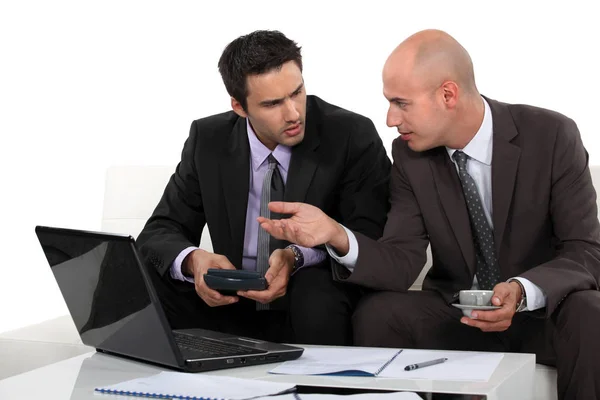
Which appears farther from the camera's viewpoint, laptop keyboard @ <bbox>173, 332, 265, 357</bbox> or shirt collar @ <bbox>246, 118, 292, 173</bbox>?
shirt collar @ <bbox>246, 118, 292, 173</bbox>


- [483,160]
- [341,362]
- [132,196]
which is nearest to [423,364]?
[341,362]

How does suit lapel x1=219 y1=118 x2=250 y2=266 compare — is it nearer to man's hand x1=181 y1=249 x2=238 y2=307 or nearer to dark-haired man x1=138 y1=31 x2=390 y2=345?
dark-haired man x1=138 y1=31 x2=390 y2=345

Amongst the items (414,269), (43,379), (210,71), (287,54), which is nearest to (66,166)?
(210,71)

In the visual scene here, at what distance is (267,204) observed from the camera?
113 inches

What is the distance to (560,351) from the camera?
7.52 ft

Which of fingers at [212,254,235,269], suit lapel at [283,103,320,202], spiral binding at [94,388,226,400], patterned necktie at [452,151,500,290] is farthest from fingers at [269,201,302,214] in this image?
spiral binding at [94,388,226,400]

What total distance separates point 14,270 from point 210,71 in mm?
1417

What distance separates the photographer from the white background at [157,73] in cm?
364

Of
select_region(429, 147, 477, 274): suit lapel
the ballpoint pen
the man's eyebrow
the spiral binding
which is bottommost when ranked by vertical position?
the ballpoint pen

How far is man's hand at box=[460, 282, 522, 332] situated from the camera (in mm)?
2178

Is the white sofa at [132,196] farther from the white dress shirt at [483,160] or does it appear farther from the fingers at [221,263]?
the white dress shirt at [483,160]

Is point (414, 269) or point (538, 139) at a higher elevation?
point (538, 139)

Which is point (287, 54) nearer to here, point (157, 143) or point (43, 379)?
point (43, 379)

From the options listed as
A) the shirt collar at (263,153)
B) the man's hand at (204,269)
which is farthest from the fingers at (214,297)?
the shirt collar at (263,153)
